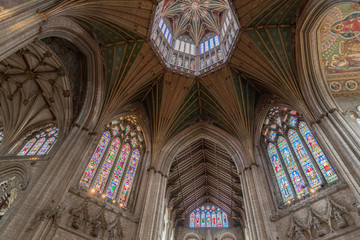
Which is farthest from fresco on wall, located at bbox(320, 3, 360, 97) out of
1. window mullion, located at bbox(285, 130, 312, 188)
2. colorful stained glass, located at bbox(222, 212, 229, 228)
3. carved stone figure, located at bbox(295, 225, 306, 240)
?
colorful stained glass, located at bbox(222, 212, 229, 228)

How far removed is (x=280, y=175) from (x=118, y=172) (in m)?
8.15

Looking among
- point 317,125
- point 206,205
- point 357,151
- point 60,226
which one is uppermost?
point 206,205

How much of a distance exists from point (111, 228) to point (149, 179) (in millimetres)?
3252

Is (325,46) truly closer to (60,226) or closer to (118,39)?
(118,39)

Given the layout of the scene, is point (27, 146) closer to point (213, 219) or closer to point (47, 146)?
point (47, 146)

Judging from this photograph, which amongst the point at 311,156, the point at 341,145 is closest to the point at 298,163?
the point at 311,156

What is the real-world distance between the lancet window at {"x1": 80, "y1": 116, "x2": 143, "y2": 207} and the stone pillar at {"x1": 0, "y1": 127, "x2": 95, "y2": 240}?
3.77 ft

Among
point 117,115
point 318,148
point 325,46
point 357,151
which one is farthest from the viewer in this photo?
point 117,115

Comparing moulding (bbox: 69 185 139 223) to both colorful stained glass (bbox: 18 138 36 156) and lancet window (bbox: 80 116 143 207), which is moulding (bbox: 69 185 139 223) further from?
colorful stained glass (bbox: 18 138 36 156)

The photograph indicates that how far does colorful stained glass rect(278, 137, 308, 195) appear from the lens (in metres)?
9.77

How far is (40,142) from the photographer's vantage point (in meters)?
12.8

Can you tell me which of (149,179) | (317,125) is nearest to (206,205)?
(149,179)

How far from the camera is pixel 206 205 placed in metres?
20.6

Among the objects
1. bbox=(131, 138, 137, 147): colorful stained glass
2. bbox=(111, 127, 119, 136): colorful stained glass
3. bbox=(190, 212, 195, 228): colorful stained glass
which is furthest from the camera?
bbox=(190, 212, 195, 228): colorful stained glass
